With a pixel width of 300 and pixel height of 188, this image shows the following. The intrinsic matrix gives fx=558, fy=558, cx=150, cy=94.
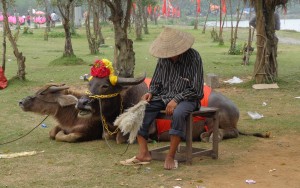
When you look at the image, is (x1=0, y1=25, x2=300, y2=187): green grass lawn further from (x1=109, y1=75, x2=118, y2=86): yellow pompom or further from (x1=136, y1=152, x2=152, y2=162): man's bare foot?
(x1=109, y1=75, x2=118, y2=86): yellow pompom

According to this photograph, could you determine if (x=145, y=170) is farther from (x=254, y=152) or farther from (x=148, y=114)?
(x=254, y=152)

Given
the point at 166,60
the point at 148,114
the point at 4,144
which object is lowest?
the point at 4,144

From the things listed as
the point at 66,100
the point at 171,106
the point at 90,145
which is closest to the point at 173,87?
the point at 171,106

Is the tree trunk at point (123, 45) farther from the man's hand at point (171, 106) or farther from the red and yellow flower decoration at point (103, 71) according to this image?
the man's hand at point (171, 106)

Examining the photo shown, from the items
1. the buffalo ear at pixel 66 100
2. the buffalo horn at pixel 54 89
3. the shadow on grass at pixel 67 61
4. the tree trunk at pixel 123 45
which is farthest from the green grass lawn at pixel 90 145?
the shadow on grass at pixel 67 61

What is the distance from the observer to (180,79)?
639 cm

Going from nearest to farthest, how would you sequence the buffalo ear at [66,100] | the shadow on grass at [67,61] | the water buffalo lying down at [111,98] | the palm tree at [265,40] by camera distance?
the water buffalo lying down at [111,98]
the buffalo ear at [66,100]
the palm tree at [265,40]
the shadow on grass at [67,61]

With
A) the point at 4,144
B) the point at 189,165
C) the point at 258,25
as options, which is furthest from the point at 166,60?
the point at 258,25

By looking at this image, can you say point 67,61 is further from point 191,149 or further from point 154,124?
point 191,149

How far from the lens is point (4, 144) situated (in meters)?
7.71

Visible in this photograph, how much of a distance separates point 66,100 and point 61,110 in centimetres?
16

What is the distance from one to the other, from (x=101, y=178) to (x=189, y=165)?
1081mm

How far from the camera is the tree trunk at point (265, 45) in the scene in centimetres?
1259

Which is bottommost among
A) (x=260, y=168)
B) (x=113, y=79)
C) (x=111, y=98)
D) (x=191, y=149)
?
(x=260, y=168)
